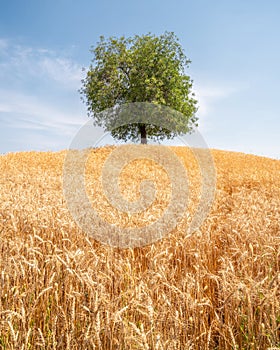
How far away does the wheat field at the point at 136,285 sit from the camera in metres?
2.83

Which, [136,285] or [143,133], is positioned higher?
[143,133]

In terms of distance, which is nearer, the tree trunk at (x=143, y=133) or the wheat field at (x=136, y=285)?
the wheat field at (x=136, y=285)

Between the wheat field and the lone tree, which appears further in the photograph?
the lone tree

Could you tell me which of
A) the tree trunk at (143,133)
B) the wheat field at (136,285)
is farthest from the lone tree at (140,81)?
the wheat field at (136,285)

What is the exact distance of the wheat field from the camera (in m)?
2.83

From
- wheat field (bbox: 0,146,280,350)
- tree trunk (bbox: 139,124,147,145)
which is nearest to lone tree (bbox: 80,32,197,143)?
tree trunk (bbox: 139,124,147,145)

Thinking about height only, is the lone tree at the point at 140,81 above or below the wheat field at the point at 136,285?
above

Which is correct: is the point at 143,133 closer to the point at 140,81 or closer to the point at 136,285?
the point at 140,81

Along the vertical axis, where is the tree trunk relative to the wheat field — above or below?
above

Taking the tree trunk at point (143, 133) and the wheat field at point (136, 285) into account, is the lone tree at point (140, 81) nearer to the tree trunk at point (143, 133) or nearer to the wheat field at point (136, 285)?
the tree trunk at point (143, 133)

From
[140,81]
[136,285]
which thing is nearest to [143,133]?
[140,81]

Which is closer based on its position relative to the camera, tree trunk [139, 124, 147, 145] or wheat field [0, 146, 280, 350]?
wheat field [0, 146, 280, 350]

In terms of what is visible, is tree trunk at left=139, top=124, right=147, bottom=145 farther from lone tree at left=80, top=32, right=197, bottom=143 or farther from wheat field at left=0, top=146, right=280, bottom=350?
wheat field at left=0, top=146, right=280, bottom=350

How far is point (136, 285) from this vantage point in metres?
3.56
